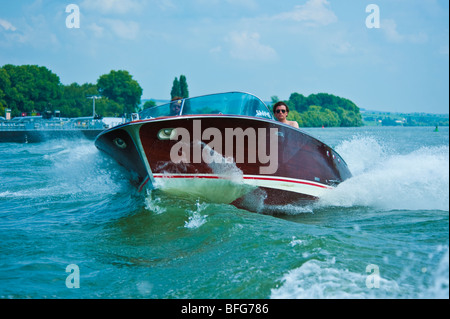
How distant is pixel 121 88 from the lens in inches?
4279

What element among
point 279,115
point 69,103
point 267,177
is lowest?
point 267,177

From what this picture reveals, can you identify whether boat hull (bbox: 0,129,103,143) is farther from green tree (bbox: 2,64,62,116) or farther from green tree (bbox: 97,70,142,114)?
green tree (bbox: 97,70,142,114)

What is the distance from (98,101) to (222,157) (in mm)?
98079

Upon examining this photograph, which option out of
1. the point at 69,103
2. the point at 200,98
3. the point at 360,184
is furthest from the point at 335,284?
the point at 69,103

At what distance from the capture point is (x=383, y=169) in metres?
9.34

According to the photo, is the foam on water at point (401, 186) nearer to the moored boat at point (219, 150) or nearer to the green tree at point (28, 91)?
the moored boat at point (219, 150)

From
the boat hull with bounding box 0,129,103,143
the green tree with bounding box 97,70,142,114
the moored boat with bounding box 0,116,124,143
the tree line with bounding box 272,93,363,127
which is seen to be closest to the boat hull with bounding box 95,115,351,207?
the moored boat with bounding box 0,116,124,143

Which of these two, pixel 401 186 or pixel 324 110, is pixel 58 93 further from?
pixel 401 186

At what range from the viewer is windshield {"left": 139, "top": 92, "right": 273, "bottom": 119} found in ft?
24.0

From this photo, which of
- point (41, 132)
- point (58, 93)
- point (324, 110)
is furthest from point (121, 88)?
point (41, 132)

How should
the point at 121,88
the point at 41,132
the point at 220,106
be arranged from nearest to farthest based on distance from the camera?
the point at 220,106
the point at 41,132
the point at 121,88

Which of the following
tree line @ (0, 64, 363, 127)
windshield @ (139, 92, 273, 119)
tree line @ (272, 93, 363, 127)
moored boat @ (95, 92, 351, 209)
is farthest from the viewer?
tree line @ (272, 93, 363, 127)
